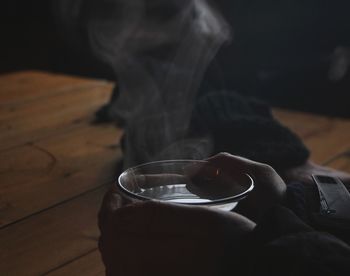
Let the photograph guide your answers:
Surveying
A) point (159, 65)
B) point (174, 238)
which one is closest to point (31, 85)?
point (159, 65)

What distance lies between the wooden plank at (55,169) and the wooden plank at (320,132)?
37 cm

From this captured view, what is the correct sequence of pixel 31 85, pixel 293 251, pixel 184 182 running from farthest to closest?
1. pixel 31 85
2. pixel 184 182
3. pixel 293 251

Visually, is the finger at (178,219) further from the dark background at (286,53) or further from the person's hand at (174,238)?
the dark background at (286,53)

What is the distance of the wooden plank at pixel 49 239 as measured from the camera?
61 cm

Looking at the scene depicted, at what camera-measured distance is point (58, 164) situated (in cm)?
95

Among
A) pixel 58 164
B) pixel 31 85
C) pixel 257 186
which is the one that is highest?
pixel 257 186

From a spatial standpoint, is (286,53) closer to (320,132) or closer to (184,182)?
(320,132)

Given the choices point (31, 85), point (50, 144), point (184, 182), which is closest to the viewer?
point (184, 182)

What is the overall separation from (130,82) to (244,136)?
45cm

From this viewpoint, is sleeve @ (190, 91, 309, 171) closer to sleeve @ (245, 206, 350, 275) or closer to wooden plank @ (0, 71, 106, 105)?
sleeve @ (245, 206, 350, 275)

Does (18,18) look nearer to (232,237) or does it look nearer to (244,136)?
(244,136)

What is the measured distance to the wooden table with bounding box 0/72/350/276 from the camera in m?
0.64

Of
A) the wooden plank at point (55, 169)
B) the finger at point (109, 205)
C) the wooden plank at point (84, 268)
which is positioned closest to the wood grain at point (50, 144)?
the wooden plank at point (55, 169)

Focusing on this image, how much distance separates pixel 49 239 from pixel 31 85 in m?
0.95
